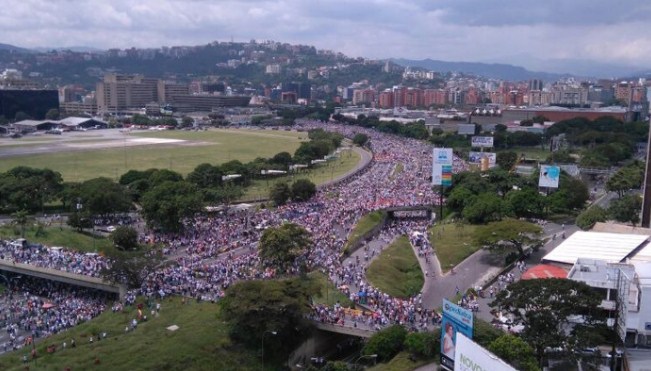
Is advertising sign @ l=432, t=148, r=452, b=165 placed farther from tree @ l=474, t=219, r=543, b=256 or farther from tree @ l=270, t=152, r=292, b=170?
tree @ l=270, t=152, r=292, b=170

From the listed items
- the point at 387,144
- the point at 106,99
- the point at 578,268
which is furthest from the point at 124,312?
the point at 106,99

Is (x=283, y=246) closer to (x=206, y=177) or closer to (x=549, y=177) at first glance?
(x=549, y=177)

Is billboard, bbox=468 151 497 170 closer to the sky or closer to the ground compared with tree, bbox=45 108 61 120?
closer to the ground

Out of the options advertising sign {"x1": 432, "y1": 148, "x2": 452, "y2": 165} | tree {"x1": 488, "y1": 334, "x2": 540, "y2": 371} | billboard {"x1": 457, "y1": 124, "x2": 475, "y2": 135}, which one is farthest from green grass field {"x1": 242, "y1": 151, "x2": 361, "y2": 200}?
tree {"x1": 488, "y1": 334, "x2": 540, "y2": 371}

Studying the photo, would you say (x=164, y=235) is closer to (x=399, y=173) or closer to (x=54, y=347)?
(x=54, y=347)

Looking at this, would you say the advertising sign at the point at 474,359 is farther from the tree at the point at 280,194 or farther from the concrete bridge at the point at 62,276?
the tree at the point at 280,194

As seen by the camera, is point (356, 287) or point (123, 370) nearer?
point (123, 370)
